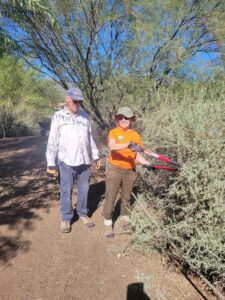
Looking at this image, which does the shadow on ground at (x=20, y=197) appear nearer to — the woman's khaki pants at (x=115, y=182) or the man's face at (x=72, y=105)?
the woman's khaki pants at (x=115, y=182)

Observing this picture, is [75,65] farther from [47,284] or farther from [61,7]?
[47,284]

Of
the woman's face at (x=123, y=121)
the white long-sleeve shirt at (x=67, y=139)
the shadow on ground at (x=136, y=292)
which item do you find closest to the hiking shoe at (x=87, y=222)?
the white long-sleeve shirt at (x=67, y=139)

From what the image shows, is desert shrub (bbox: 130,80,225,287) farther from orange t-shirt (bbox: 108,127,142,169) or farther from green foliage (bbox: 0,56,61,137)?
green foliage (bbox: 0,56,61,137)

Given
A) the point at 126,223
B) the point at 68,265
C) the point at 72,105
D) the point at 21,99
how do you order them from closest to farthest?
the point at 68,265 → the point at 72,105 → the point at 126,223 → the point at 21,99

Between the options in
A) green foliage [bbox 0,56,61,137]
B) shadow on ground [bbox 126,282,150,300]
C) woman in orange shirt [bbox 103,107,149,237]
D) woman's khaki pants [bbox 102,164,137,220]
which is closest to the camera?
shadow on ground [bbox 126,282,150,300]

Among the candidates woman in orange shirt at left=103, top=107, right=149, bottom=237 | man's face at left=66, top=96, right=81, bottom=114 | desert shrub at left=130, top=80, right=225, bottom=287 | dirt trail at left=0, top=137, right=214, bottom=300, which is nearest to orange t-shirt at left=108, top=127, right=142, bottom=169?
woman in orange shirt at left=103, top=107, right=149, bottom=237

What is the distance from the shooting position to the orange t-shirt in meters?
3.82

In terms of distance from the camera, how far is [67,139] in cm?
380

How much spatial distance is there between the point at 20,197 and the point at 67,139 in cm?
189

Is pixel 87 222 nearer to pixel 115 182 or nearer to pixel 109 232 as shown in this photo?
pixel 109 232

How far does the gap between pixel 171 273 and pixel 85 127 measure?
2.05m

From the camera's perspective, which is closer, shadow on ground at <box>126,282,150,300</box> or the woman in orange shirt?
shadow on ground at <box>126,282,150,300</box>

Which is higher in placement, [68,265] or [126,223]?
[126,223]

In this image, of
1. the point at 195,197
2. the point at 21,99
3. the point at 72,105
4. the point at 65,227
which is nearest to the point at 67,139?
the point at 72,105
